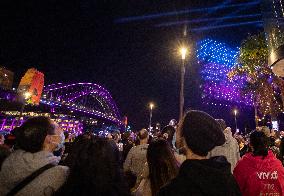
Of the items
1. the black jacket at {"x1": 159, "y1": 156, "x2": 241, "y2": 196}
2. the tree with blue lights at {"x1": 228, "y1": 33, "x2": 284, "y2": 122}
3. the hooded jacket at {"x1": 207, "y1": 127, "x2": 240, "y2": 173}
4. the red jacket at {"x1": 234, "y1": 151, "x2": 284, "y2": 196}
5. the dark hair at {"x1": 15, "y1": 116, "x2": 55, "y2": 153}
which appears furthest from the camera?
the tree with blue lights at {"x1": 228, "y1": 33, "x2": 284, "y2": 122}

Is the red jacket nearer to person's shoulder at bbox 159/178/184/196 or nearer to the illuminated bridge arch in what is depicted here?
person's shoulder at bbox 159/178/184/196

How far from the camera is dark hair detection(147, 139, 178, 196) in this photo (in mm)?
3416

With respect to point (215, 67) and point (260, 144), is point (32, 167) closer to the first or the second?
point (260, 144)

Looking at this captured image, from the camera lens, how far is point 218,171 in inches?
87.5

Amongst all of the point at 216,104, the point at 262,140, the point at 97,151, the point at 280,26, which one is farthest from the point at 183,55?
the point at 216,104

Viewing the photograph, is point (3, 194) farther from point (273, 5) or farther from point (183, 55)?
point (273, 5)

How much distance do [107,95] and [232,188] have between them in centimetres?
10901

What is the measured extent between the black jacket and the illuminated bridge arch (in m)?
62.3

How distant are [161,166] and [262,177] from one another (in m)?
1.47

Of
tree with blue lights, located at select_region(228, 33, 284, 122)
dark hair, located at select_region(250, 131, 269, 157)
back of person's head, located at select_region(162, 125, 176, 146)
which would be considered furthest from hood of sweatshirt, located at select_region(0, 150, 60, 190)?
tree with blue lights, located at select_region(228, 33, 284, 122)

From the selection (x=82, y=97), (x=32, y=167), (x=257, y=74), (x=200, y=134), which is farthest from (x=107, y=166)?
(x=82, y=97)

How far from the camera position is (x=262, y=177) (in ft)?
12.6

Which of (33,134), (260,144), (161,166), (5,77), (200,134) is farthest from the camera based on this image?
(5,77)

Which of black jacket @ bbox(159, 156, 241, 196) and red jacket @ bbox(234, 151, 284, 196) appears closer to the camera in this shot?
black jacket @ bbox(159, 156, 241, 196)
